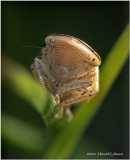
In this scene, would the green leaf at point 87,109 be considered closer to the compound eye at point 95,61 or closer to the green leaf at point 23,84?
the compound eye at point 95,61

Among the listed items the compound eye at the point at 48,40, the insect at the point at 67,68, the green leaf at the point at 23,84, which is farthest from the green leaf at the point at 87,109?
the compound eye at the point at 48,40

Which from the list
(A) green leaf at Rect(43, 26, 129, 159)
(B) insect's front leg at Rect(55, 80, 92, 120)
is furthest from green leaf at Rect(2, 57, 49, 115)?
(A) green leaf at Rect(43, 26, 129, 159)

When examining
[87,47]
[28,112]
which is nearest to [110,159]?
[28,112]

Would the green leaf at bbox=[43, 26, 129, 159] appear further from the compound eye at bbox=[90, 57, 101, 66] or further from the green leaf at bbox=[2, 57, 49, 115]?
the green leaf at bbox=[2, 57, 49, 115]

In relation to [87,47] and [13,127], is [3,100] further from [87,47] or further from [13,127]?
[87,47]

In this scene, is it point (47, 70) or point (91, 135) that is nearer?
point (47, 70)
